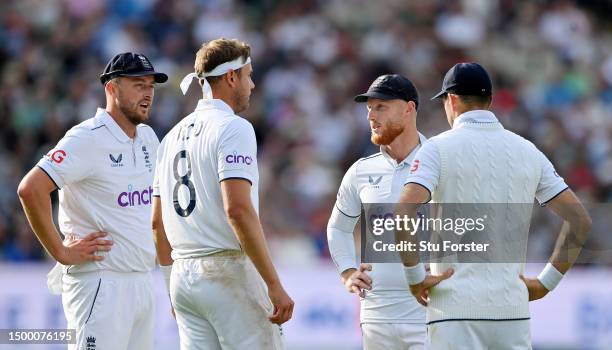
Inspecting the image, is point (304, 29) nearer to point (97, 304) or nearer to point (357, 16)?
point (357, 16)

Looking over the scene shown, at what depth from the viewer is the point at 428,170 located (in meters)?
6.23

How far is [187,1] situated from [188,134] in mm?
11857

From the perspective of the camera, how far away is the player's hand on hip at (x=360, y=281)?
7160 mm

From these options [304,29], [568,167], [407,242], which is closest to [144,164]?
[407,242]

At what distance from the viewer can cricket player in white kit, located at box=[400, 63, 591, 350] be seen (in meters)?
6.19

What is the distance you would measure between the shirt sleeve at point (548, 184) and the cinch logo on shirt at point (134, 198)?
253cm

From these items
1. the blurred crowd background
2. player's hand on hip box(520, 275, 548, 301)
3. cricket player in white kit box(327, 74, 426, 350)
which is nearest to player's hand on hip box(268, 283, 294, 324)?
cricket player in white kit box(327, 74, 426, 350)

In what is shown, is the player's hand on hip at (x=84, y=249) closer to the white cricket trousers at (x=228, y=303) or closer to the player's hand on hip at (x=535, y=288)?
the white cricket trousers at (x=228, y=303)

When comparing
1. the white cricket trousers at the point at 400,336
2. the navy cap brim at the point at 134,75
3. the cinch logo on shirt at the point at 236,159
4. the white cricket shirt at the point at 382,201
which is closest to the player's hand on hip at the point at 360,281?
the white cricket shirt at the point at 382,201

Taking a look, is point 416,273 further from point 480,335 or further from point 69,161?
point 69,161

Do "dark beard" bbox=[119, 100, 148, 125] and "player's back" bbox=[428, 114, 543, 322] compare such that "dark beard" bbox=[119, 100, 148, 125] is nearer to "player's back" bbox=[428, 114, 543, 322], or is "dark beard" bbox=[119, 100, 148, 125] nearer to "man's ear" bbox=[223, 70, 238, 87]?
"man's ear" bbox=[223, 70, 238, 87]

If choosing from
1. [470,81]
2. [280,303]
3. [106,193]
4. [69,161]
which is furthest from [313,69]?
[280,303]

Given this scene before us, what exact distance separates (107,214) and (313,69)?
10.1 meters

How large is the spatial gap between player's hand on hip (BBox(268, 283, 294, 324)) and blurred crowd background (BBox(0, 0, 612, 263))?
7.98 meters
